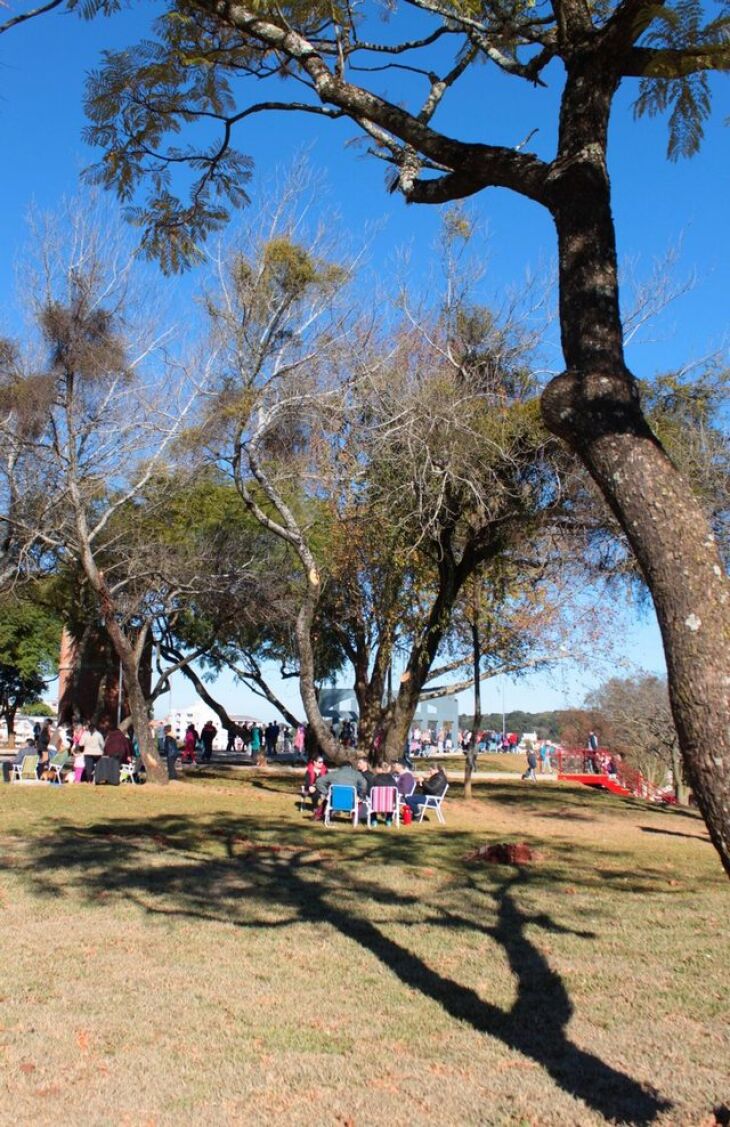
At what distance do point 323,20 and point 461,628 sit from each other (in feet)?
60.6

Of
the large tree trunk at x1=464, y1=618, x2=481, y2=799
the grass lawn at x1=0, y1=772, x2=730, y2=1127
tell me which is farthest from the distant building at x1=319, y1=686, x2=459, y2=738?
the grass lawn at x1=0, y1=772, x2=730, y2=1127

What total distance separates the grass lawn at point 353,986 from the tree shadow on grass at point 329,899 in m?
0.03

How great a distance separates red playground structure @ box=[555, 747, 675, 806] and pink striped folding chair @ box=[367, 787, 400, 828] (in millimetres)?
11048

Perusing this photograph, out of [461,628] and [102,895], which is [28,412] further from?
[102,895]

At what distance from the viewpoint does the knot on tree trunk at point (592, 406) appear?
3.91 m

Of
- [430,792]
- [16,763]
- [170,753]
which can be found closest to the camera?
[430,792]

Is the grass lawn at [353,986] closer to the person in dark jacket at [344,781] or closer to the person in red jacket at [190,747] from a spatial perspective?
the person in dark jacket at [344,781]

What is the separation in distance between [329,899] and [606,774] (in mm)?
27520

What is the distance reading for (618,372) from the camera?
3998 mm

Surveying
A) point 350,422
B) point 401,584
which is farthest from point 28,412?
point 401,584

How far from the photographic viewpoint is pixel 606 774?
114 ft

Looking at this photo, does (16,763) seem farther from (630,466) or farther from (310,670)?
(630,466)

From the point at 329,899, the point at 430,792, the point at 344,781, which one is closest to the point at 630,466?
the point at 329,899

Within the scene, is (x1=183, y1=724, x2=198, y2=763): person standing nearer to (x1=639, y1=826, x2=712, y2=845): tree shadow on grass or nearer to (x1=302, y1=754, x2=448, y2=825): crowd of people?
(x1=302, y1=754, x2=448, y2=825): crowd of people
